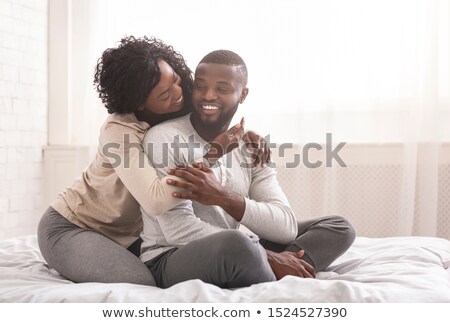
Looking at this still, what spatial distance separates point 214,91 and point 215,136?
0.49ft

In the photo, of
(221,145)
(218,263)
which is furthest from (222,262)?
(221,145)

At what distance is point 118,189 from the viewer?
192cm

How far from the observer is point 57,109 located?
4.31 m

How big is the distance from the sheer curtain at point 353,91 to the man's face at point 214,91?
202cm

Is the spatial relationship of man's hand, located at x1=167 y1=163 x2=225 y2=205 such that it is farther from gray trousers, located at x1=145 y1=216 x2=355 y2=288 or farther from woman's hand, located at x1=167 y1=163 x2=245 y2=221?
gray trousers, located at x1=145 y1=216 x2=355 y2=288

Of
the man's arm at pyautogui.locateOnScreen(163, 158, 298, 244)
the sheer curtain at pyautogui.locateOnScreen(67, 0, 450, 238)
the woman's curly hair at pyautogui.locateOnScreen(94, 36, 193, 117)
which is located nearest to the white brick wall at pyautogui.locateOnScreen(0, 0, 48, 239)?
the sheer curtain at pyautogui.locateOnScreen(67, 0, 450, 238)

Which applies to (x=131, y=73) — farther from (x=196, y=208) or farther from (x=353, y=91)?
(x=353, y=91)

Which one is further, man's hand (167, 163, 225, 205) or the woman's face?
the woman's face

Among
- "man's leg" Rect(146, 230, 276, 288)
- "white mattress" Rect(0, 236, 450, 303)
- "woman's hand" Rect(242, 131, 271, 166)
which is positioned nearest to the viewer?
"white mattress" Rect(0, 236, 450, 303)

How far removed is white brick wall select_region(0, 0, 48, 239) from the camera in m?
3.85

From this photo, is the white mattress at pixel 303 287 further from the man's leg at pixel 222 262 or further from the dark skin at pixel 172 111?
the dark skin at pixel 172 111

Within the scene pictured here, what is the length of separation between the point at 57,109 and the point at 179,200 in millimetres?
2808

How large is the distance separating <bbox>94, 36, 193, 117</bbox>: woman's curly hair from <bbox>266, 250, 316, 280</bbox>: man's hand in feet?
1.72

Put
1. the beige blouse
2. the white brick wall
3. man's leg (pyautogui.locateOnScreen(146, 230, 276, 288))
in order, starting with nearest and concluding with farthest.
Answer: man's leg (pyautogui.locateOnScreen(146, 230, 276, 288)) < the beige blouse < the white brick wall
